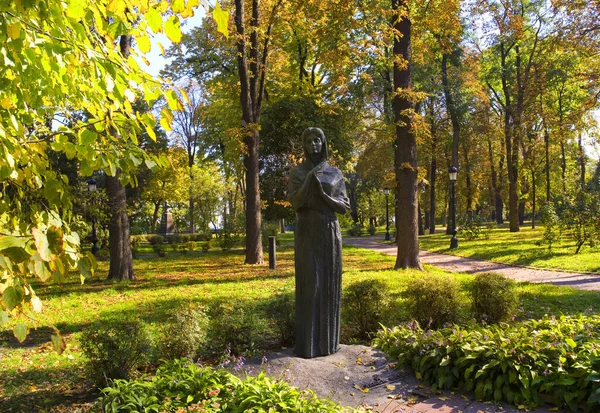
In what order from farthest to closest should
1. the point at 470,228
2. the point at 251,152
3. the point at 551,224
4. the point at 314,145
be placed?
the point at 470,228 < the point at 551,224 < the point at 251,152 < the point at 314,145

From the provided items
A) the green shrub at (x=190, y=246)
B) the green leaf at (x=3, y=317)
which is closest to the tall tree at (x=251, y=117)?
the green shrub at (x=190, y=246)

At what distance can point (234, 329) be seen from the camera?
6449mm

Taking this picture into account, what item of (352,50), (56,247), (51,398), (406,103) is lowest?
(51,398)

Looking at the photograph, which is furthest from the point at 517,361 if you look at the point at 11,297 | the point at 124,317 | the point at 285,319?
the point at 124,317

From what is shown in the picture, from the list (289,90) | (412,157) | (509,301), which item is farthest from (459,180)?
(509,301)

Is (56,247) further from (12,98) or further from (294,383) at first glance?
(294,383)

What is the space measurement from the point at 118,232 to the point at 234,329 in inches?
333

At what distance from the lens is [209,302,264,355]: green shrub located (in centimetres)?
644

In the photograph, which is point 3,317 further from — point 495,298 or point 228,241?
point 228,241

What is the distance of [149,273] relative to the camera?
15688 mm

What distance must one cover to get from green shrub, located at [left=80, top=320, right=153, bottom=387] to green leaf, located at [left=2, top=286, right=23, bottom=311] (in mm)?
3615

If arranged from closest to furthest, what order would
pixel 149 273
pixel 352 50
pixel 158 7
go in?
pixel 158 7 → pixel 352 50 → pixel 149 273

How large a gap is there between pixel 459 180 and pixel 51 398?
4398 cm

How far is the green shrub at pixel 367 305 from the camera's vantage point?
7258 millimetres
